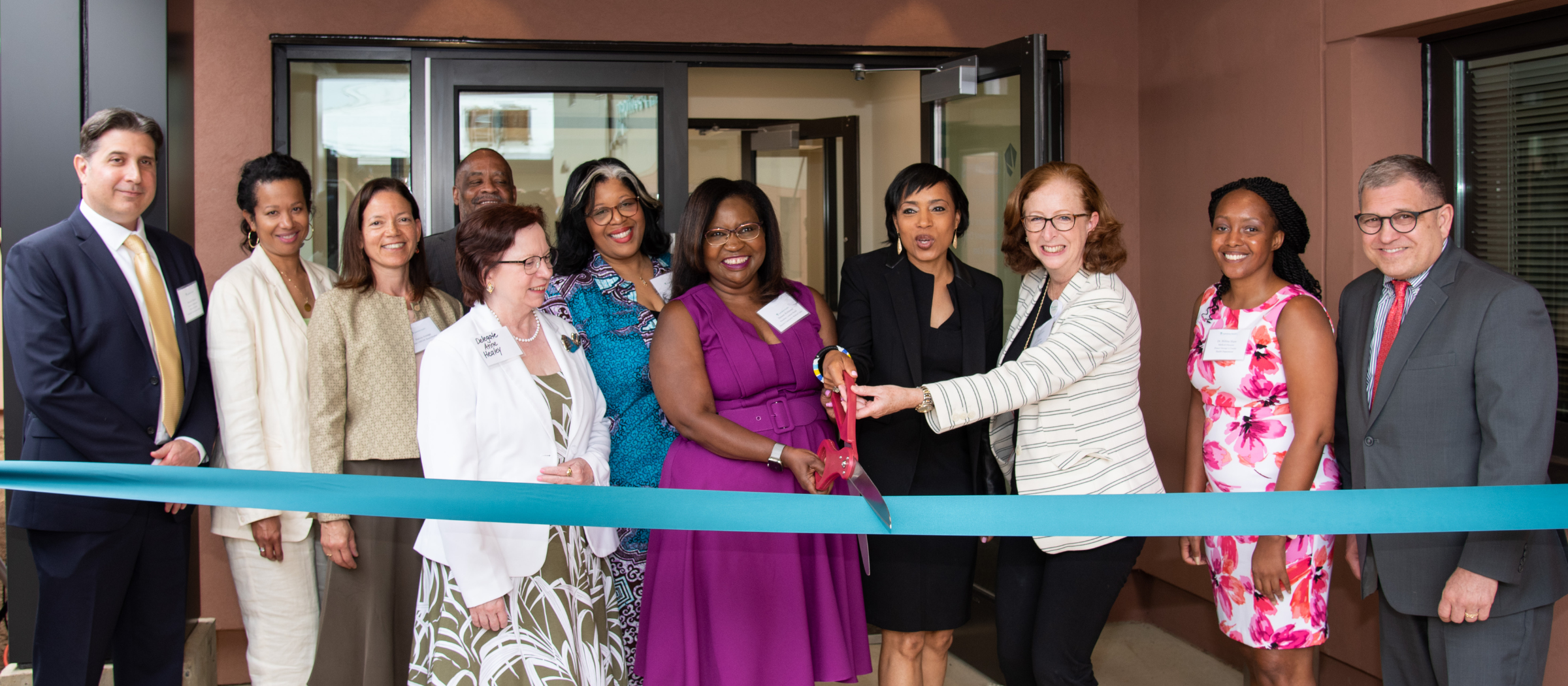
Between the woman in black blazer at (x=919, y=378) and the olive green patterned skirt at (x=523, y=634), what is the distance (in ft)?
2.56

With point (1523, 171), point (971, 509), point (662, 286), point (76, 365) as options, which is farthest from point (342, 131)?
point (1523, 171)

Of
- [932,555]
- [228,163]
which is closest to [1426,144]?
[932,555]

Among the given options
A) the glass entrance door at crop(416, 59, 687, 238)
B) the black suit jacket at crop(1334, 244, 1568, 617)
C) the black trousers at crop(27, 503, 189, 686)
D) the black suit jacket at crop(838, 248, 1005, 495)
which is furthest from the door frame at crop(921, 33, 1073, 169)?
the black trousers at crop(27, 503, 189, 686)

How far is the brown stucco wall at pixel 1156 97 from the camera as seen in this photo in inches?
134

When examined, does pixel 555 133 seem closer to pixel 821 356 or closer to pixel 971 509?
pixel 821 356

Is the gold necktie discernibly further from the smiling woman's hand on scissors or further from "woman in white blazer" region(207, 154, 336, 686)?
the smiling woman's hand on scissors

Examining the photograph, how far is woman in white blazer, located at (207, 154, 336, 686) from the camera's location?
272 cm

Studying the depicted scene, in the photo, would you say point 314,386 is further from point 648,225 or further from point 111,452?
point 648,225

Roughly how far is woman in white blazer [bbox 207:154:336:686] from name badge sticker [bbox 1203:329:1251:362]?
249 cm

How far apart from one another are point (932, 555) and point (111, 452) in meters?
2.19

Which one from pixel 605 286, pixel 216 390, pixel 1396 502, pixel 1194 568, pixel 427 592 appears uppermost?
pixel 605 286

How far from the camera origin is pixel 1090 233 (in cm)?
250

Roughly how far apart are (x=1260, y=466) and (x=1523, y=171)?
1.53 m

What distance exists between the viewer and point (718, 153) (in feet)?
25.9
